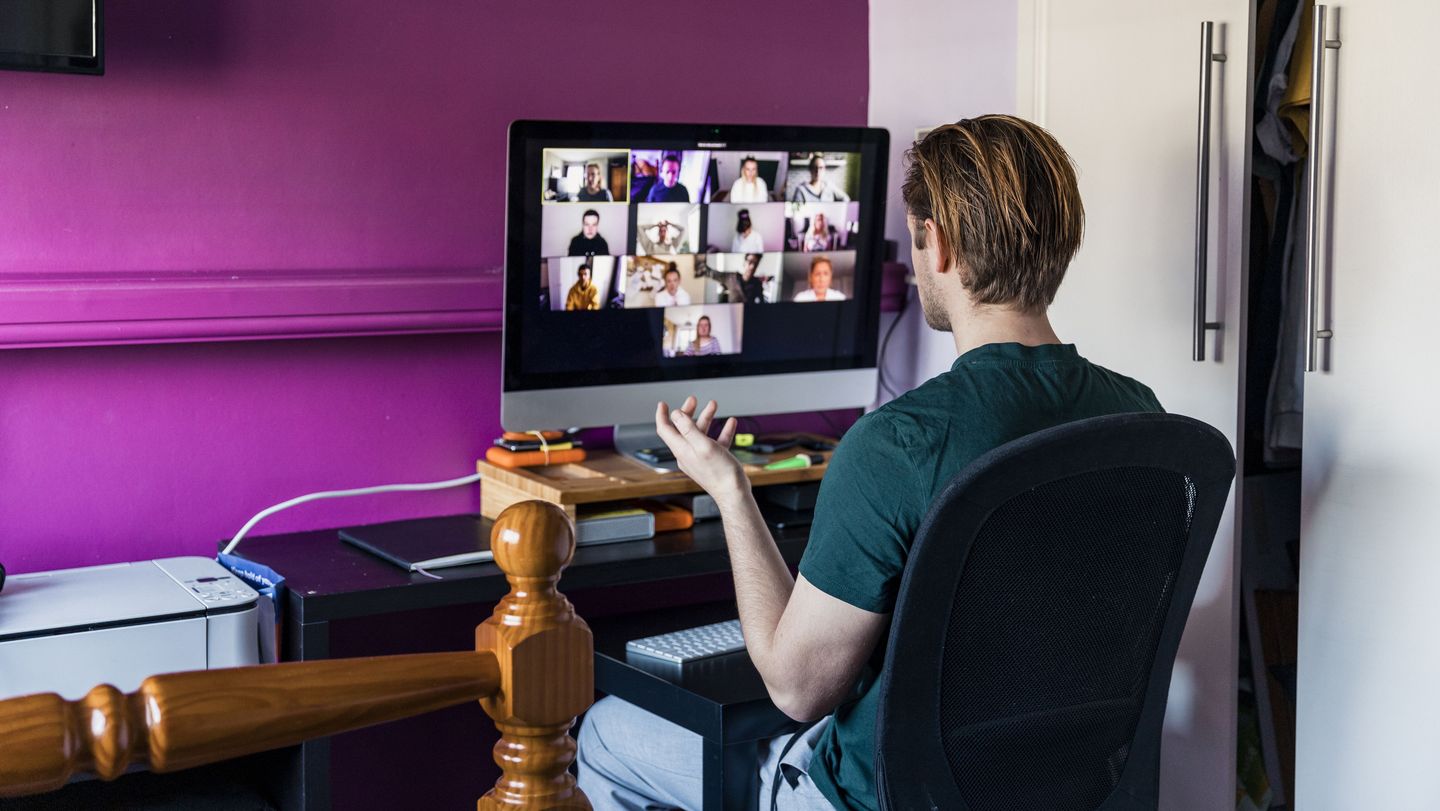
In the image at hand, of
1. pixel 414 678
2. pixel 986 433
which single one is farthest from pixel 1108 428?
pixel 414 678

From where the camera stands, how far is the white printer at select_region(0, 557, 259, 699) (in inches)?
68.1

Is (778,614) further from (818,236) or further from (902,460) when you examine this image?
(818,236)

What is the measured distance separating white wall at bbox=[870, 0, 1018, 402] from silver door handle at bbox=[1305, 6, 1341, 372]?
2.45 ft

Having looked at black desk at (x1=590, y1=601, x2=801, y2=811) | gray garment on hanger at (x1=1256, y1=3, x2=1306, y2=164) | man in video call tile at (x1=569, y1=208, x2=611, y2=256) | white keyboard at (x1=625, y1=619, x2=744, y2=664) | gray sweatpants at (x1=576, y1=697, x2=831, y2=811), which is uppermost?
gray garment on hanger at (x1=1256, y1=3, x2=1306, y2=164)

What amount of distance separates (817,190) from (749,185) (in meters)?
0.14

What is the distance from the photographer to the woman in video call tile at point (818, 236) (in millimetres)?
2441

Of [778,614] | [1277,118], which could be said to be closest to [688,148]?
[1277,118]

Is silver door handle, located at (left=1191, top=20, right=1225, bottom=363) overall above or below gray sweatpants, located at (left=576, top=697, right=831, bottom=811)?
above

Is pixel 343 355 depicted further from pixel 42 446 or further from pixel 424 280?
pixel 42 446

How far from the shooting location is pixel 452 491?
2.46m

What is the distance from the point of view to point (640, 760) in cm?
192

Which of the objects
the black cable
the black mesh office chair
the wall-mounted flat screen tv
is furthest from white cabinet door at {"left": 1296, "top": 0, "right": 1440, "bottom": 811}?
the wall-mounted flat screen tv

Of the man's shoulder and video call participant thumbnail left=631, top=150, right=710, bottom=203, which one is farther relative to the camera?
video call participant thumbnail left=631, top=150, right=710, bottom=203

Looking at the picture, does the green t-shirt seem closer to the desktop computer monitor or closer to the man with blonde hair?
the man with blonde hair
